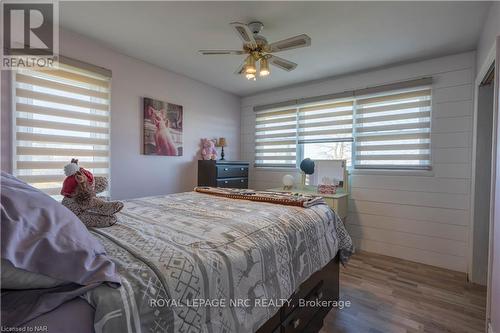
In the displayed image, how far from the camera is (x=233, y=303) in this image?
91 centimetres

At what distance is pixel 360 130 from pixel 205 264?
3052 mm

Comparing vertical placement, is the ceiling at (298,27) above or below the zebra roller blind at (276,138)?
above

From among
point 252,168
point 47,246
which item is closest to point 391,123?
point 252,168

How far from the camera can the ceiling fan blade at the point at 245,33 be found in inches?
66.9

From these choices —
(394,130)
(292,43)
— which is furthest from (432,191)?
(292,43)

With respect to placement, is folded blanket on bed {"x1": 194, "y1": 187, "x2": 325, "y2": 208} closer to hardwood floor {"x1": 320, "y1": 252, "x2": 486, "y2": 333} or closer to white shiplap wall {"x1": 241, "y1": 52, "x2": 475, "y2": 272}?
hardwood floor {"x1": 320, "y1": 252, "x2": 486, "y2": 333}

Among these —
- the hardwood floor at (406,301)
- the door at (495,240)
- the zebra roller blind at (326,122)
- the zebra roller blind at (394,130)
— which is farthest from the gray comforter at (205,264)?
the zebra roller blind at (326,122)

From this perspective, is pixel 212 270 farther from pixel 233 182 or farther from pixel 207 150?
pixel 207 150

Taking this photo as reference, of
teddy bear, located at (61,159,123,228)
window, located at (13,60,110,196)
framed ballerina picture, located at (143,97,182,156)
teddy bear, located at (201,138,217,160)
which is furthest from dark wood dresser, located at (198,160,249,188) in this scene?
teddy bear, located at (61,159,123,228)

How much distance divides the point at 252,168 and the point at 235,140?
62cm

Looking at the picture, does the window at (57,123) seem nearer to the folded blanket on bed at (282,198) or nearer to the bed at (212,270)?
the bed at (212,270)

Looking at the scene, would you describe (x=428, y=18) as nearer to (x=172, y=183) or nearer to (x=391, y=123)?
(x=391, y=123)

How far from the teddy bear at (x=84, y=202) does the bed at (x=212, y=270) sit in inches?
3.2

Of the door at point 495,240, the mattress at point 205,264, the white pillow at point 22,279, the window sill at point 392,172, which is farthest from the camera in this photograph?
the window sill at point 392,172
